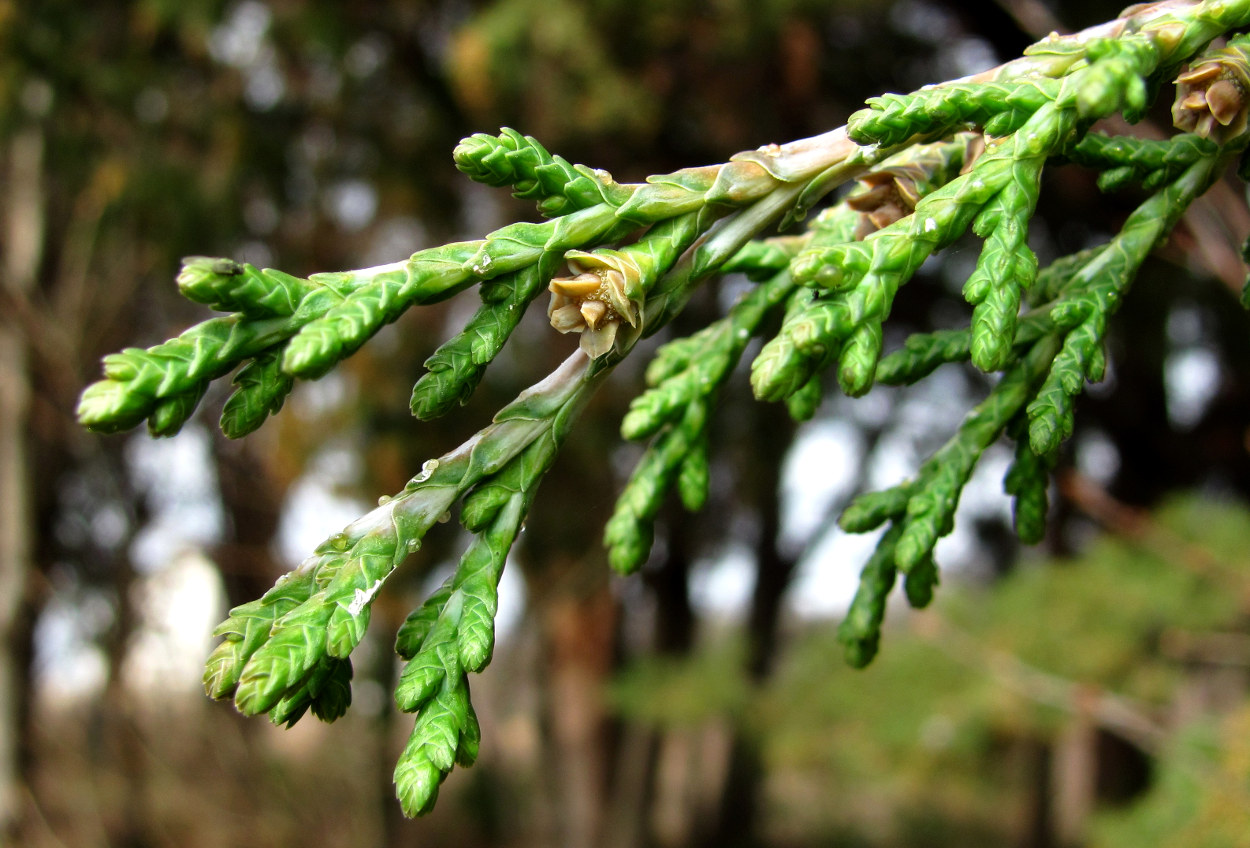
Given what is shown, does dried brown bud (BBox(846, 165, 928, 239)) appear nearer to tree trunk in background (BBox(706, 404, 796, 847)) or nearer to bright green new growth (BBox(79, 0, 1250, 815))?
bright green new growth (BBox(79, 0, 1250, 815))

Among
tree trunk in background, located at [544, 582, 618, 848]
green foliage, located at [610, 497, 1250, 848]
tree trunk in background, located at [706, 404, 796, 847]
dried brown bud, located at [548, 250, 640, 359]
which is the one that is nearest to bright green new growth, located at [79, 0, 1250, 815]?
dried brown bud, located at [548, 250, 640, 359]

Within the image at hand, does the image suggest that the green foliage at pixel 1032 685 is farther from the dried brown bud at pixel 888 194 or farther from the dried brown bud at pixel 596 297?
the dried brown bud at pixel 596 297

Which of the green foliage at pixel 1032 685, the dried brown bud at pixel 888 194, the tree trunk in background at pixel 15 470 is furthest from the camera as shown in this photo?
the tree trunk in background at pixel 15 470

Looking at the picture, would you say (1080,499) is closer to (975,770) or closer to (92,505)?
(975,770)

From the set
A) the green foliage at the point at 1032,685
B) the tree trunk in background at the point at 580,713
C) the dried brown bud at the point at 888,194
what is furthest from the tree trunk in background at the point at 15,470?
the dried brown bud at the point at 888,194

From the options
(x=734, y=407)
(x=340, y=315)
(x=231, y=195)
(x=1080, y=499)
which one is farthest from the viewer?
(x=734, y=407)

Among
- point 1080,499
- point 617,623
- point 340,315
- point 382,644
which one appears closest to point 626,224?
point 340,315

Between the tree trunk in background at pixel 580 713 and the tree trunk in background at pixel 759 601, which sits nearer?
the tree trunk in background at pixel 759 601

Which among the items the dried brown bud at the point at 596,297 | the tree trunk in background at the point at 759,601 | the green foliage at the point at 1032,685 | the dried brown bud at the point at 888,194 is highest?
the dried brown bud at the point at 596,297
